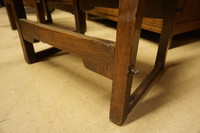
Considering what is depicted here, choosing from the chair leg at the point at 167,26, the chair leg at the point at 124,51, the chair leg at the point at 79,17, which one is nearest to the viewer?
the chair leg at the point at 124,51

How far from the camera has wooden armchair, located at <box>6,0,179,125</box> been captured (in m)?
0.34

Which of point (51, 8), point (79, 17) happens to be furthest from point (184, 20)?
point (51, 8)

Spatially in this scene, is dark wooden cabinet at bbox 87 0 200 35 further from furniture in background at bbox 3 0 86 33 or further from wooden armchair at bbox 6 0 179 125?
furniture in background at bbox 3 0 86 33

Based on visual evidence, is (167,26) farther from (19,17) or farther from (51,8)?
(51,8)

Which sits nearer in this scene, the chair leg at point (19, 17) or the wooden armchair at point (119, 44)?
the wooden armchair at point (119, 44)

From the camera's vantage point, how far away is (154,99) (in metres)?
0.60

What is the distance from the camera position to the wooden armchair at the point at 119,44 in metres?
0.34

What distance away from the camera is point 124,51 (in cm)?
37

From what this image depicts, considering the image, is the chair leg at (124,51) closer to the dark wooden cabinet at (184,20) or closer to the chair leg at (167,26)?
the chair leg at (167,26)

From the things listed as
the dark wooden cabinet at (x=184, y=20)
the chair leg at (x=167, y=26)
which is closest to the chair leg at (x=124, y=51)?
the chair leg at (x=167, y=26)

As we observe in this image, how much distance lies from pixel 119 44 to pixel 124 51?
23 mm

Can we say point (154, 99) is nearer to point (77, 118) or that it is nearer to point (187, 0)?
point (77, 118)

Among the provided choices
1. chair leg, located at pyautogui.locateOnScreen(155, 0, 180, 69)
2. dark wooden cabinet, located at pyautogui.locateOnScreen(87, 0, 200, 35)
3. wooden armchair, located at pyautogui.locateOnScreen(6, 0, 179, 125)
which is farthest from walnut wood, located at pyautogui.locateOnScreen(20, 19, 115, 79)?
dark wooden cabinet, located at pyautogui.locateOnScreen(87, 0, 200, 35)

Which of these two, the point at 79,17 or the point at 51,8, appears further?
the point at 51,8
